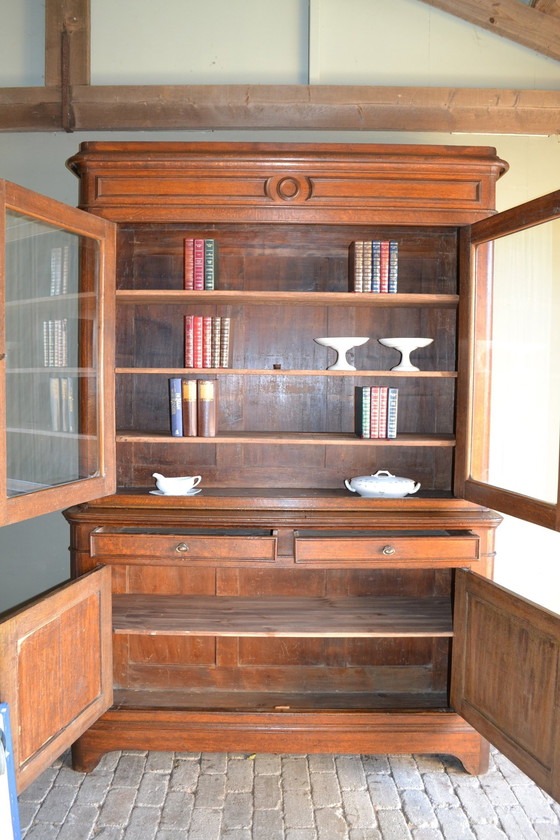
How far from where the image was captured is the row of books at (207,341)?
8.04ft

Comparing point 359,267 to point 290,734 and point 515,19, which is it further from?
point 290,734

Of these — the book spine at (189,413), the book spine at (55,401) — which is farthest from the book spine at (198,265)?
the book spine at (55,401)

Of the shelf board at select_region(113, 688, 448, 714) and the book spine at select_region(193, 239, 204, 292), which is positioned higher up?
the book spine at select_region(193, 239, 204, 292)

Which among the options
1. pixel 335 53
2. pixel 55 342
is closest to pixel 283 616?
pixel 55 342

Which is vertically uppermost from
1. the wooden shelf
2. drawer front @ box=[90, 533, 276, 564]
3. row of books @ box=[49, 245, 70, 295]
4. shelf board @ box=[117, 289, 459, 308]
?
row of books @ box=[49, 245, 70, 295]

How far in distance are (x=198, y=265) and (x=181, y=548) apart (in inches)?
44.2

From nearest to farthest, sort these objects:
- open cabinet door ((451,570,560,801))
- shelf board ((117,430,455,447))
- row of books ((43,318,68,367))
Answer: open cabinet door ((451,570,560,801)) < row of books ((43,318,68,367)) < shelf board ((117,430,455,447))

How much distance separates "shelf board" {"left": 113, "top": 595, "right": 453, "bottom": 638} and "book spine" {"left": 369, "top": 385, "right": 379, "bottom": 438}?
29.4 inches

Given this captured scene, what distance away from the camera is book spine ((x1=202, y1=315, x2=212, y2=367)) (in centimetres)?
246

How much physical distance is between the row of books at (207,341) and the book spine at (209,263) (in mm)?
137

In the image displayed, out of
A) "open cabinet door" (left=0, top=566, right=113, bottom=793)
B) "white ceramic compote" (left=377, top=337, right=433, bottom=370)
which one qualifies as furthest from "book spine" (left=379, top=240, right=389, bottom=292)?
"open cabinet door" (left=0, top=566, right=113, bottom=793)

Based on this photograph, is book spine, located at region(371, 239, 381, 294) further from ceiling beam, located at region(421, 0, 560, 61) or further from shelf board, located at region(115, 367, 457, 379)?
ceiling beam, located at region(421, 0, 560, 61)

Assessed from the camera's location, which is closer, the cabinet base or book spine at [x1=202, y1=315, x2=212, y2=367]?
the cabinet base

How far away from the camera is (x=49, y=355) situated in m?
2.18
